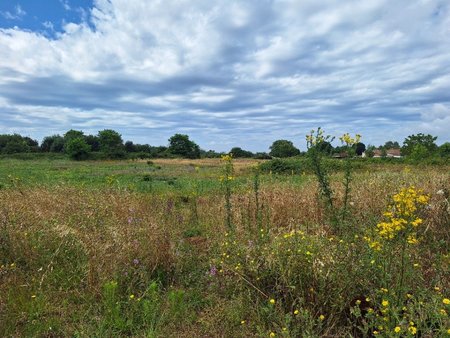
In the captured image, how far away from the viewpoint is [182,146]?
78.5m

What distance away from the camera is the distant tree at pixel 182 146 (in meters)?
76.4

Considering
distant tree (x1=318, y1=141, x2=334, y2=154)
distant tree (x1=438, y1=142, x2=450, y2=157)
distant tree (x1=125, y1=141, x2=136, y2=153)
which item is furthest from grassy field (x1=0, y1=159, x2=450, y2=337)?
distant tree (x1=125, y1=141, x2=136, y2=153)

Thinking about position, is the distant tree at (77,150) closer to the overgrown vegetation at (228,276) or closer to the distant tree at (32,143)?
the distant tree at (32,143)

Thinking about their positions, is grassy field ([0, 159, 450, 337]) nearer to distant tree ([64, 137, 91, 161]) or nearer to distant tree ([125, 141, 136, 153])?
distant tree ([64, 137, 91, 161])

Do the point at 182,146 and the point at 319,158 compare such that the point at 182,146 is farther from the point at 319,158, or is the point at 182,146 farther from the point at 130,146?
the point at 319,158

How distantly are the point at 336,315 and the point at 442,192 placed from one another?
3559mm

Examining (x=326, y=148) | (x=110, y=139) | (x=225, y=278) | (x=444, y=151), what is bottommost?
(x=225, y=278)

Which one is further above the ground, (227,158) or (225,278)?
(227,158)

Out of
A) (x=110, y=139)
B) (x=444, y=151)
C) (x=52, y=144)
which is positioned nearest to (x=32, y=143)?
(x=52, y=144)

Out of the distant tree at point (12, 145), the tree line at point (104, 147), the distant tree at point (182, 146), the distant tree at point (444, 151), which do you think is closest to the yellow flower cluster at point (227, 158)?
the distant tree at point (444, 151)

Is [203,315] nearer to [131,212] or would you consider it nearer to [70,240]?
[70,240]

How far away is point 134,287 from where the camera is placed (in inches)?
145

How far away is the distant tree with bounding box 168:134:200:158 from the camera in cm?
7636

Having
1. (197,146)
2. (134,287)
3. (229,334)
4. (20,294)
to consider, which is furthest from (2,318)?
(197,146)
